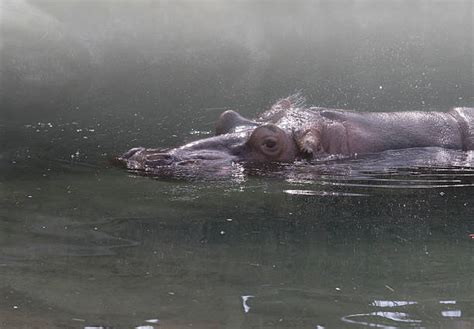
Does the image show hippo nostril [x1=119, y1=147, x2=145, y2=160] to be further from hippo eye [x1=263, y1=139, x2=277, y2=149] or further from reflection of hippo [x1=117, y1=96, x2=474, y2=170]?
hippo eye [x1=263, y1=139, x2=277, y2=149]

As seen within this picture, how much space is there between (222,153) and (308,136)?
77cm

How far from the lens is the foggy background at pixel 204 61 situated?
9.55 m

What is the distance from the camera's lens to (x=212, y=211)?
5.46 metres

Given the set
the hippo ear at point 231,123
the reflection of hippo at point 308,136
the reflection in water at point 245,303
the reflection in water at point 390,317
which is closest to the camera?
the reflection in water at point 390,317

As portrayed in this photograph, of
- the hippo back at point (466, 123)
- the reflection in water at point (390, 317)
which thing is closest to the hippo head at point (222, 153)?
the hippo back at point (466, 123)

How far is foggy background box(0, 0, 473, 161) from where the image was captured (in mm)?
9555

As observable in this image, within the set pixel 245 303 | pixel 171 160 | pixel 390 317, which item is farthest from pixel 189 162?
pixel 390 317

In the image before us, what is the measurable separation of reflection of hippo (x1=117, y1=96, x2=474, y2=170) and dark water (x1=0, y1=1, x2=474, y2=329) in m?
0.20

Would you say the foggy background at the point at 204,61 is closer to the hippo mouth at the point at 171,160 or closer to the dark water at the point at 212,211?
the dark water at the point at 212,211

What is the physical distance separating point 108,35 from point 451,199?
10140mm

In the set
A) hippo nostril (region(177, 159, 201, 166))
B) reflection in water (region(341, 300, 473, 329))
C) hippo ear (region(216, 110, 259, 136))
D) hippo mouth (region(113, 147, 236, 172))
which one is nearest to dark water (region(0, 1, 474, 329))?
reflection in water (region(341, 300, 473, 329))

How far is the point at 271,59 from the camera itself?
1342cm

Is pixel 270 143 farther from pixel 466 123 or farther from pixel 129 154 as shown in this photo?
pixel 466 123

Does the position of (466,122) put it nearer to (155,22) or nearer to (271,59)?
(271,59)
